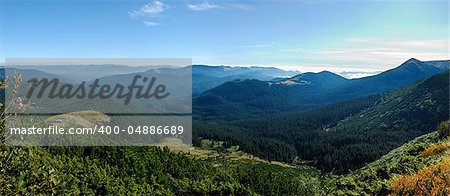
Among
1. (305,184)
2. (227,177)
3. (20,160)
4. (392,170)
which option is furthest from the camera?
(227,177)

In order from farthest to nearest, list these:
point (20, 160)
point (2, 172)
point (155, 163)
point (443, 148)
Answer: point (155, 163) → point (443, 148) → point (20, 160) → point (2, 172)

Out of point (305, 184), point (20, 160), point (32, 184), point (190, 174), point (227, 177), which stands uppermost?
point (20, 160)

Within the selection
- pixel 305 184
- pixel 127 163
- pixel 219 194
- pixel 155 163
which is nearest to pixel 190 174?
pixel 155 163

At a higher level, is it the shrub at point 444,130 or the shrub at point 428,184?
the shrub at point 428,184

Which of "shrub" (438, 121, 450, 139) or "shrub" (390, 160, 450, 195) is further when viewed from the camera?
"shrub" (438, 121, 450, 139)

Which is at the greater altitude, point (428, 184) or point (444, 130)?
point (428, 184)

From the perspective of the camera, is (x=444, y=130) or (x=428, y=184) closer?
(x=428, y=184)

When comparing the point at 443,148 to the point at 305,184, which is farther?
the point at 305,184

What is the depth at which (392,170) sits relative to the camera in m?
38.8

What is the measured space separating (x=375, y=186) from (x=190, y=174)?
295 ft

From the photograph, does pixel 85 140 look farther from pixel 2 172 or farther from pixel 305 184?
pixel 2 172

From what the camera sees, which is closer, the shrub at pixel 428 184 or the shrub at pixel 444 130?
the shrub at pixel 428 184

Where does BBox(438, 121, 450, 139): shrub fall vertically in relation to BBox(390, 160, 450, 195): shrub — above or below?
below

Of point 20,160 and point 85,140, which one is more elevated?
point 20,160
